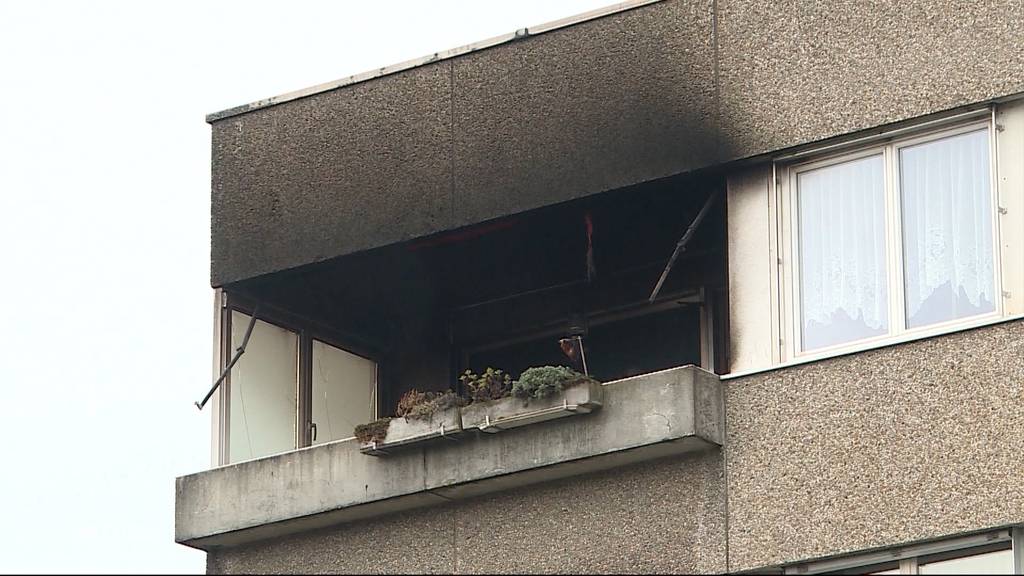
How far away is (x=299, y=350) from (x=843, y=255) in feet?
17.8

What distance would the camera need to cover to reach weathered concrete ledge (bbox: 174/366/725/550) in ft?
60.7

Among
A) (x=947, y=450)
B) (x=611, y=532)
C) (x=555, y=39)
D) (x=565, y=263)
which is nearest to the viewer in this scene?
(x=947, y=450)

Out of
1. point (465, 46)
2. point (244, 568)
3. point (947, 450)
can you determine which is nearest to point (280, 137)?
point (465, 46)

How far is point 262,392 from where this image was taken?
21.7 m

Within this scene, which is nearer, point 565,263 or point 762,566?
point 762,566

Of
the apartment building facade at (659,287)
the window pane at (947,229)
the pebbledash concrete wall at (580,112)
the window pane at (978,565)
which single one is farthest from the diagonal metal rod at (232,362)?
the window pane at (978,565)

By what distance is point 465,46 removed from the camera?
67.6 ft

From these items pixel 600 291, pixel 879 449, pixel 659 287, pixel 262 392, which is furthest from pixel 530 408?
pixel 262 392

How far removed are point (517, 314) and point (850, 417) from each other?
506 centimetres

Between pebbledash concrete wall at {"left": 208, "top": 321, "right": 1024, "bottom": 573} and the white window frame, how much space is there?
0.30 meters

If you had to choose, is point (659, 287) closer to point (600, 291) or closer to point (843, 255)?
point (843, 255)

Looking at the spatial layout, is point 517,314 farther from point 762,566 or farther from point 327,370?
point 762,566

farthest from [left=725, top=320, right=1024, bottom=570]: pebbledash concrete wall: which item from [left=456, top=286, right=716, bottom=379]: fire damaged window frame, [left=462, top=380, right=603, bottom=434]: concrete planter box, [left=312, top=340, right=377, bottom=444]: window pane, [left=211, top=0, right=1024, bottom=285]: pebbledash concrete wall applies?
[left=312, top=340, right=377, bottom=444]: window pane

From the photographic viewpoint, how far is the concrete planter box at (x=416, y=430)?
63.4 feet
